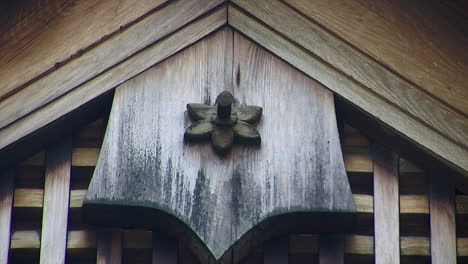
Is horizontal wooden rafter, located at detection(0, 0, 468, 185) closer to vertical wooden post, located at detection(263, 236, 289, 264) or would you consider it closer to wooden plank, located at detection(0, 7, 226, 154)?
wooden plank, located at detection(0, 7, 226, 154)

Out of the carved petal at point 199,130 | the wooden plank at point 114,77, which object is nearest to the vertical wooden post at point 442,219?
the carved petal at point 199,130

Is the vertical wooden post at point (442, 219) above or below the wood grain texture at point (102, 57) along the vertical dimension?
below

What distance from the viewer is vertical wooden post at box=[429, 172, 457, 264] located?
310 centimetres

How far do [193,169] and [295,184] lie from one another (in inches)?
11.7

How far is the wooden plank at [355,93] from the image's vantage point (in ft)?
10.1

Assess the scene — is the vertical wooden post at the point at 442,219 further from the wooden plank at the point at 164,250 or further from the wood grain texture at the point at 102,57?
the wood grain texture at the point at 102,57

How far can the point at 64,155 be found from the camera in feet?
10.4

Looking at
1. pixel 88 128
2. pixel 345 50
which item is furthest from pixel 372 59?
pixel 88 128

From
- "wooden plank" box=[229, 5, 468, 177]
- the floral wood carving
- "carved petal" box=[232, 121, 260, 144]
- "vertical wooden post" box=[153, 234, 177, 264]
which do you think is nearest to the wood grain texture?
"wooden plank" box=[229, 5, 468, 177]

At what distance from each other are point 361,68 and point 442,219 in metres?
0.51

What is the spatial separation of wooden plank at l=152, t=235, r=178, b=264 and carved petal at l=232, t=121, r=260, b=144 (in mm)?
367

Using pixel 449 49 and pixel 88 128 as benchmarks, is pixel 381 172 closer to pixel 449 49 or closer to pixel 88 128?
pixel 449 49

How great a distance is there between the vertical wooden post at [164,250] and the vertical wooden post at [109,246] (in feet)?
0.35

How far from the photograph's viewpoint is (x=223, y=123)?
10.1ft
